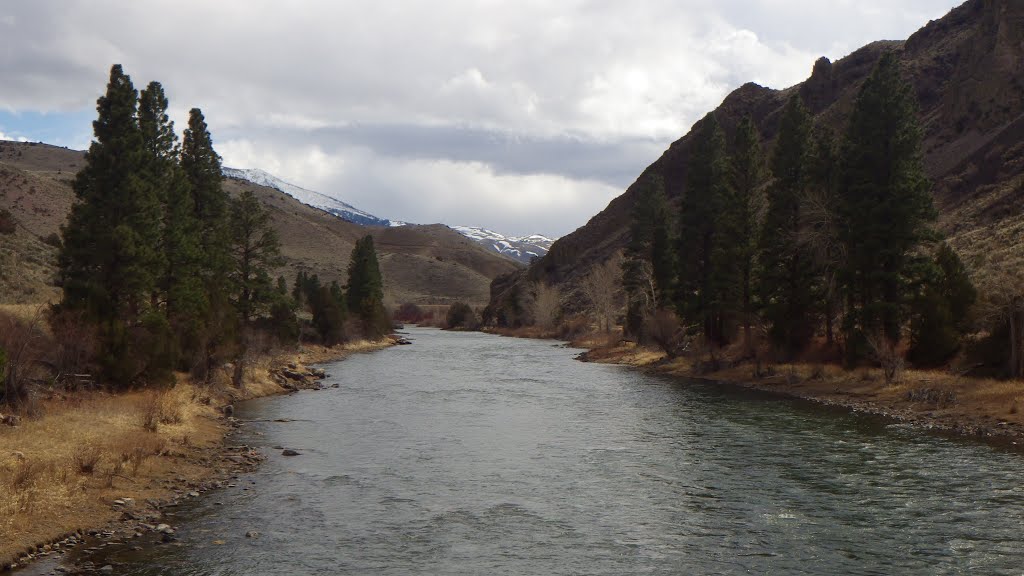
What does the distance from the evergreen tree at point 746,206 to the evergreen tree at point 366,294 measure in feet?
212

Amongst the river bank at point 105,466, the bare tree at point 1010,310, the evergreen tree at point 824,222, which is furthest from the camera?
the evergreen tree at point 824,222

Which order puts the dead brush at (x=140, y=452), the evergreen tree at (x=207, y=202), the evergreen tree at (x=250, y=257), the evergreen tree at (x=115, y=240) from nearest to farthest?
the dead brush at (x=140, y=452) < the evergreen tree at (x=115, y=240) < the evergreen tree at (x=207, y=202) < the evergreen tree at (x=250, y=257)

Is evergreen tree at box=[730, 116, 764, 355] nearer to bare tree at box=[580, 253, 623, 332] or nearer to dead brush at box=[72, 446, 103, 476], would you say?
dead brush at box=[72, 446, 103, 476]

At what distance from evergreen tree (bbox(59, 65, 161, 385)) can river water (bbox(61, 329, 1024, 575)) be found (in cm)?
679

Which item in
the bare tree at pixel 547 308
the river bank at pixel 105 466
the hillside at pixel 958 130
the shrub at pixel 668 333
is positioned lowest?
the river bank at pixel 105 466

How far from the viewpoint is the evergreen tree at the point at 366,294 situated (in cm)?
11412

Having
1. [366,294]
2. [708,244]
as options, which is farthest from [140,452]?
[366,294]

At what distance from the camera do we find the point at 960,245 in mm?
67500

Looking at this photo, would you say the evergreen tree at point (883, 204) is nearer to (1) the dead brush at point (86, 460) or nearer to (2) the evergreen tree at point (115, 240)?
(2) the evergreen tree at point (115, 240)

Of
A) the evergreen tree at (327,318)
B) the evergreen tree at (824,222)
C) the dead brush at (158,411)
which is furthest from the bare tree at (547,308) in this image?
the dead brush at (158,411)

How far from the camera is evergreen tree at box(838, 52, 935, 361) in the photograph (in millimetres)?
45781

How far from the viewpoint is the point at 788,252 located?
53.1 metres

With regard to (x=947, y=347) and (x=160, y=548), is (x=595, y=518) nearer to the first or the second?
(x=160, y=548)

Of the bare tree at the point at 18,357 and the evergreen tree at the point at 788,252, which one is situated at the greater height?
the evergreen tree at the point at 788,252
